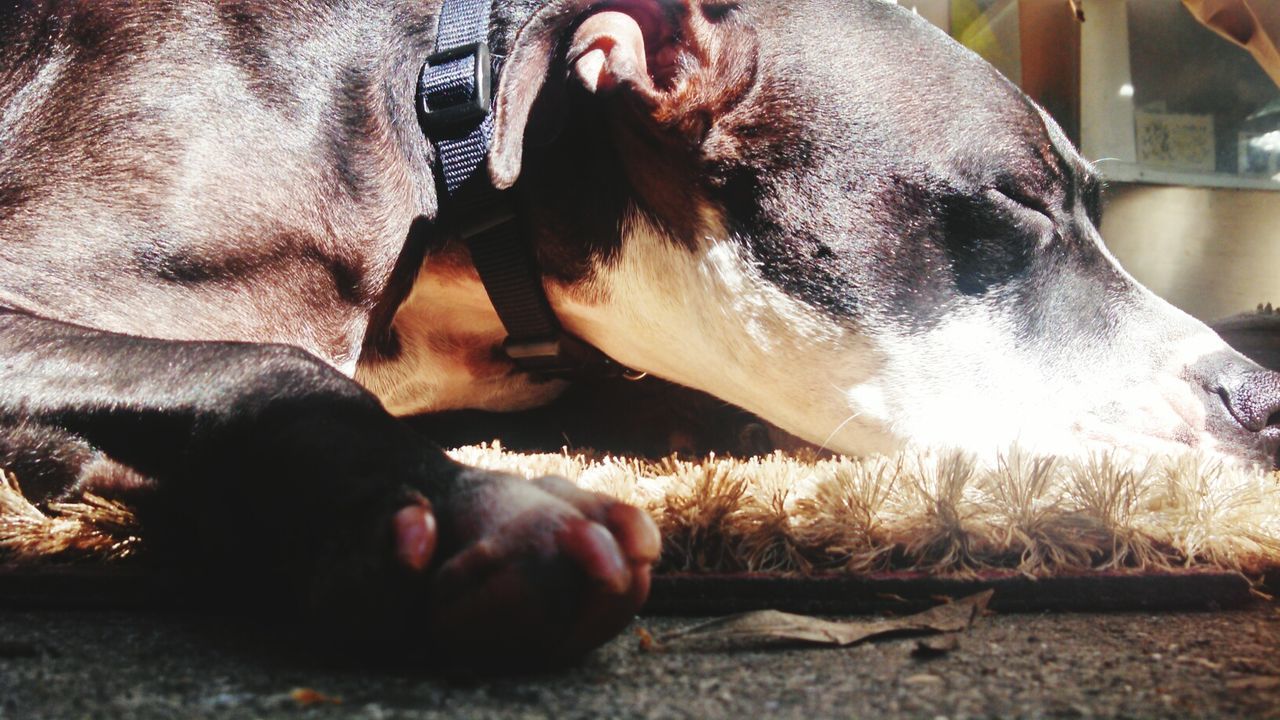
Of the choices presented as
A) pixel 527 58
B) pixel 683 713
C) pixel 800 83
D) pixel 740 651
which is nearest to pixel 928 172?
pixel 800 83

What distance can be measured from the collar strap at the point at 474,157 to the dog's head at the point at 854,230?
3.1 inches

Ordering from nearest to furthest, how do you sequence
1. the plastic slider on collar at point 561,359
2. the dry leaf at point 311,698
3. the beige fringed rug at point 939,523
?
the dry leaf at point 311,698
the beige fringed rug at point 939,523
the plastic slider on collar at point 561,359

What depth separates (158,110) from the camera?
4.88 feet

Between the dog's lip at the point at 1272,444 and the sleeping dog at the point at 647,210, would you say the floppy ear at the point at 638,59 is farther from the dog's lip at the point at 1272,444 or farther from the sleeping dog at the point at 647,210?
the dog's lip at the point at 1272,444

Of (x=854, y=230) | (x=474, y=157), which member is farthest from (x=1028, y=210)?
(x=474, y=157)

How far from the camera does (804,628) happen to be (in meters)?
0.91

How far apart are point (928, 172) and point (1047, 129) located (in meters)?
0.34

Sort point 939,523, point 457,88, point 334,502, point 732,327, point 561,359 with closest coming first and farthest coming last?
point 334,502, point 939,523, point 457,88, point 732,327, point 561,359

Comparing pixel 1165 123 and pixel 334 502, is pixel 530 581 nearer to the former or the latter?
pixel 334 502

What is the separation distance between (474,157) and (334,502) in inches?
35.1

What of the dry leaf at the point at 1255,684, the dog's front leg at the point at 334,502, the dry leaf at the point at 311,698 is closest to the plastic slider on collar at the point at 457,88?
the dog's front leg at the point at 334,502

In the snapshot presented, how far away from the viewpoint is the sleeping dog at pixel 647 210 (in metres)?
1.47

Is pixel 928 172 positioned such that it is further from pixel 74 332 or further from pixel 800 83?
pixel 74 332

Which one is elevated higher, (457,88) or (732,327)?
(457,88)
